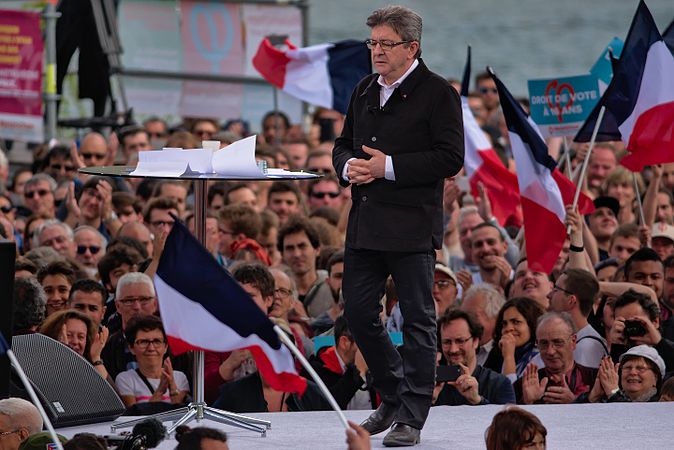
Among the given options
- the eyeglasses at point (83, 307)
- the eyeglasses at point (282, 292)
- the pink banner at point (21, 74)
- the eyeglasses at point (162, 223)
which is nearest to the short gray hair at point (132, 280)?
the eyeglasses at point (83, 307)

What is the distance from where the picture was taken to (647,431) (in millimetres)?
8555

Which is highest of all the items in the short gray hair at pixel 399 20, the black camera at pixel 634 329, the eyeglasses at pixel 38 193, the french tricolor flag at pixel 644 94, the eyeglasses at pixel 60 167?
the short gray hair at pixel 399 20

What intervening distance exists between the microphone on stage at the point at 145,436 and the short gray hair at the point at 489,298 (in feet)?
13.7

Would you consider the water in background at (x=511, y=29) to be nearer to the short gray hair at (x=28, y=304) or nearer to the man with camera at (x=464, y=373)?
the man with camera at (x=464, y=373)

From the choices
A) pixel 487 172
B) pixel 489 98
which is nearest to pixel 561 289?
pixel 487 172

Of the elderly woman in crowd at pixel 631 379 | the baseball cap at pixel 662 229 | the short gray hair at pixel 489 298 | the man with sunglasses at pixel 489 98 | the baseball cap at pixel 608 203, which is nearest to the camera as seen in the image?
the elderly woman in crowd at pixel 631 379

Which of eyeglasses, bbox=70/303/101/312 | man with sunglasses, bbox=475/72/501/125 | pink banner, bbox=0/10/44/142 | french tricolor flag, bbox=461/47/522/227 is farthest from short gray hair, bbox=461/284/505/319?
man with sunglasses, bbox=475/72/501/125

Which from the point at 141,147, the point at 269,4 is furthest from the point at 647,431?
the point at 269,4

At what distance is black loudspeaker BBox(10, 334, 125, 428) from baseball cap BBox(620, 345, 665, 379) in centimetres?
307

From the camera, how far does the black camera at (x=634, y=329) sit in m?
10.7

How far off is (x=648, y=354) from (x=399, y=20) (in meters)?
3.20

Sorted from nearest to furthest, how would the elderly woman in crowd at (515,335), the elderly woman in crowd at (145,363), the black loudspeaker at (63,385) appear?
1. the black loudspeaker at (63,385)
2. the elderly woman in crowd at (145,363)
3. the elderly woman in crowd at (515,335)

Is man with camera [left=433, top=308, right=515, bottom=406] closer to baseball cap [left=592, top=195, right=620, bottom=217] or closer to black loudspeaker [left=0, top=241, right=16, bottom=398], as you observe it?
black loudspeaker [left=0, top=241, right=16, bottom=398]

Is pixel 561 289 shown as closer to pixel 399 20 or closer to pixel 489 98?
pixel 399 20
